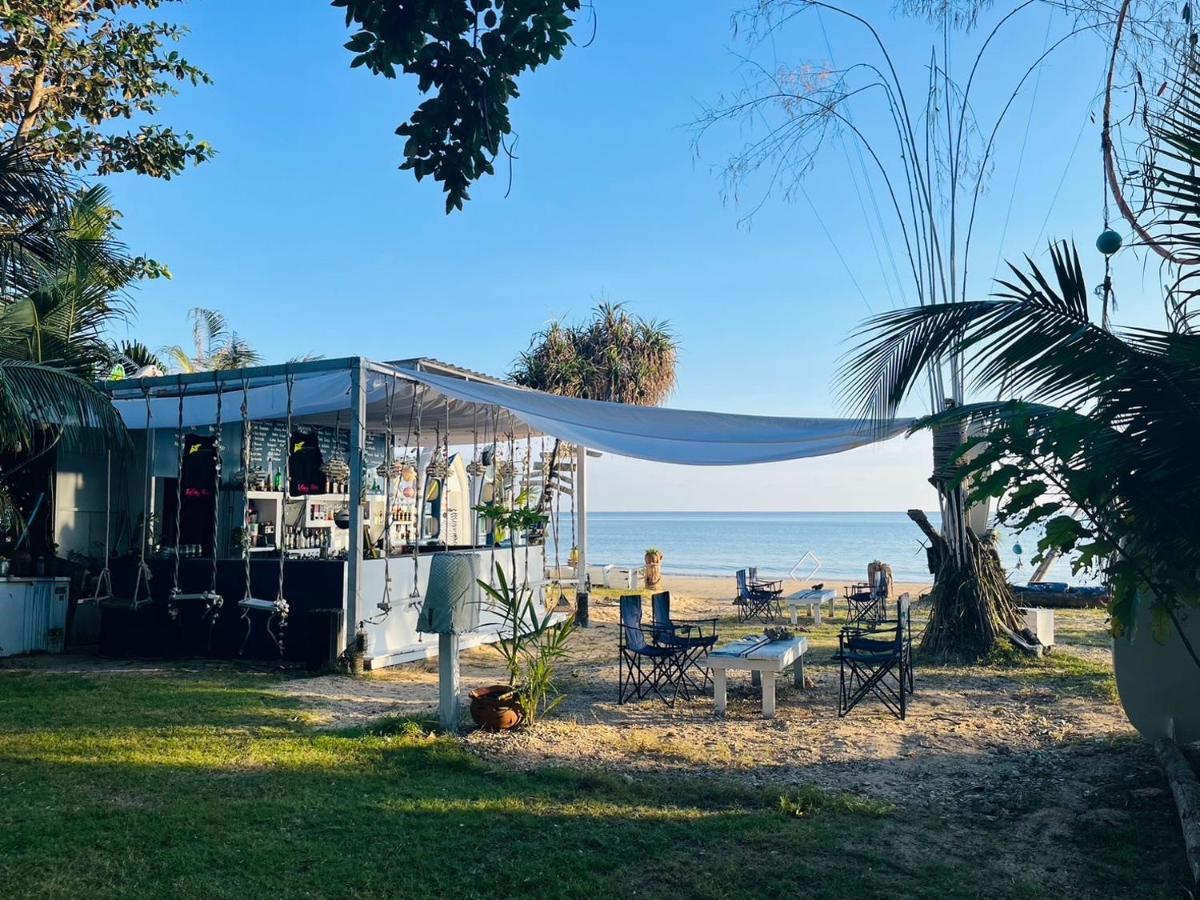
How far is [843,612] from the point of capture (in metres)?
13.9

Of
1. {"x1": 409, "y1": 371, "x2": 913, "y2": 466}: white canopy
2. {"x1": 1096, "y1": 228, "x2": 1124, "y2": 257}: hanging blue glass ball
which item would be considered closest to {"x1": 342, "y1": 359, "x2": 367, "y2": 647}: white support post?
{"x1": 409, "y1": 371, "x2": 913, "y2": 466}: white canopy

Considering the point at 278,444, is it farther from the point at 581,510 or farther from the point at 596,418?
the point at 596,418

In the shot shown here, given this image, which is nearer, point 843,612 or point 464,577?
point 464,577

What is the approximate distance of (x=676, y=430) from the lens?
7520 mm

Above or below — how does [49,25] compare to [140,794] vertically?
above

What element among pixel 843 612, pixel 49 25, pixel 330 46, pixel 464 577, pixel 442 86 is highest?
pixel 49 25

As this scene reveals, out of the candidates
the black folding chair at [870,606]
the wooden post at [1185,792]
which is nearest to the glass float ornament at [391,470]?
the black folding chair at [870,606]

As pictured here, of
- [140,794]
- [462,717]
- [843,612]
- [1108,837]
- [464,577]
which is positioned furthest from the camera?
[843,612]

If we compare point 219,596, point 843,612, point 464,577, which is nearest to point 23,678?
point 219,596

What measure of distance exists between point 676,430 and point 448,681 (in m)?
2.99

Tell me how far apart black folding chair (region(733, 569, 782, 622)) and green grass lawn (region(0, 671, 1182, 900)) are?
7251 mm

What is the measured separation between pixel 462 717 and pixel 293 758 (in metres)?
1.43

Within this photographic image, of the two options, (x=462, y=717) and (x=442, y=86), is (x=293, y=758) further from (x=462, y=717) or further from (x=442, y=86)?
(x=442, y=86)

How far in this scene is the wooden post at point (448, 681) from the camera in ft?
18.4
